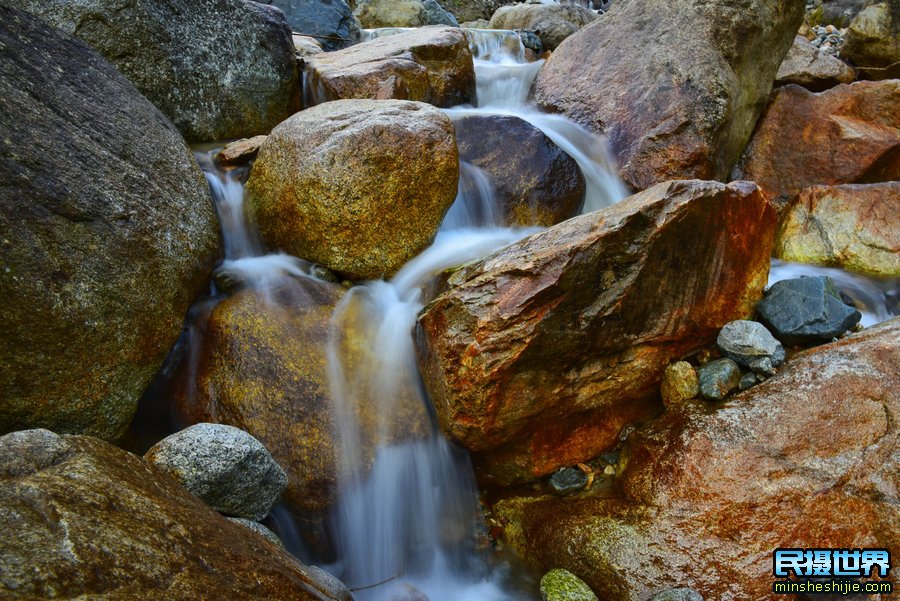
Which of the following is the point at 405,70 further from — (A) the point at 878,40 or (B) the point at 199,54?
(A) the point at 878,40

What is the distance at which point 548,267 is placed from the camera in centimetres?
337

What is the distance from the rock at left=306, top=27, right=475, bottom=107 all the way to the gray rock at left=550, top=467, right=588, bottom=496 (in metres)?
4.18

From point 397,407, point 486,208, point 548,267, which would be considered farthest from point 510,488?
point 486,208

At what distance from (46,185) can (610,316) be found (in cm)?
328

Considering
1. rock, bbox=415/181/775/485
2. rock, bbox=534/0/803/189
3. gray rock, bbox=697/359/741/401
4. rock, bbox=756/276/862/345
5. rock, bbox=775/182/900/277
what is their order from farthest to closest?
1. rock, bbox=534/0/803/189
2. rock, bbox=775/182/900/277
3. rock, bbox=756/276/862/345
4. gray rock, bbox=697/359/741/401
5. rock, bbox=415/181/775/485

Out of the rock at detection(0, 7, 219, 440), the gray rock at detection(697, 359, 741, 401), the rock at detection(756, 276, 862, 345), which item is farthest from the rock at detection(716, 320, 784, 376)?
the rock at detection(0, 7, 219, 440)

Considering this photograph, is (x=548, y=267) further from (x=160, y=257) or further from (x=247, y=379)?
(x=160, y=257)

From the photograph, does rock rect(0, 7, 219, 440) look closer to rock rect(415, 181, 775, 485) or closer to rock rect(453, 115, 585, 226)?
rock rect(415, 181, 775, 485)

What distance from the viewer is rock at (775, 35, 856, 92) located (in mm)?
8289

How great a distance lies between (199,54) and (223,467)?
4283 mm

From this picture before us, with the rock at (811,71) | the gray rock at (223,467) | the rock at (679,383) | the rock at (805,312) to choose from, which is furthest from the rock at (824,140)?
the gray rock at (223,467)

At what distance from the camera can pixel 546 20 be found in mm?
11258

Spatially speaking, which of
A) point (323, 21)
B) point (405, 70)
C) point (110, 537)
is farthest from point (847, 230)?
point (323, 21)

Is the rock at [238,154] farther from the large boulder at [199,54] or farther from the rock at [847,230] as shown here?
the rock at [847,230]
